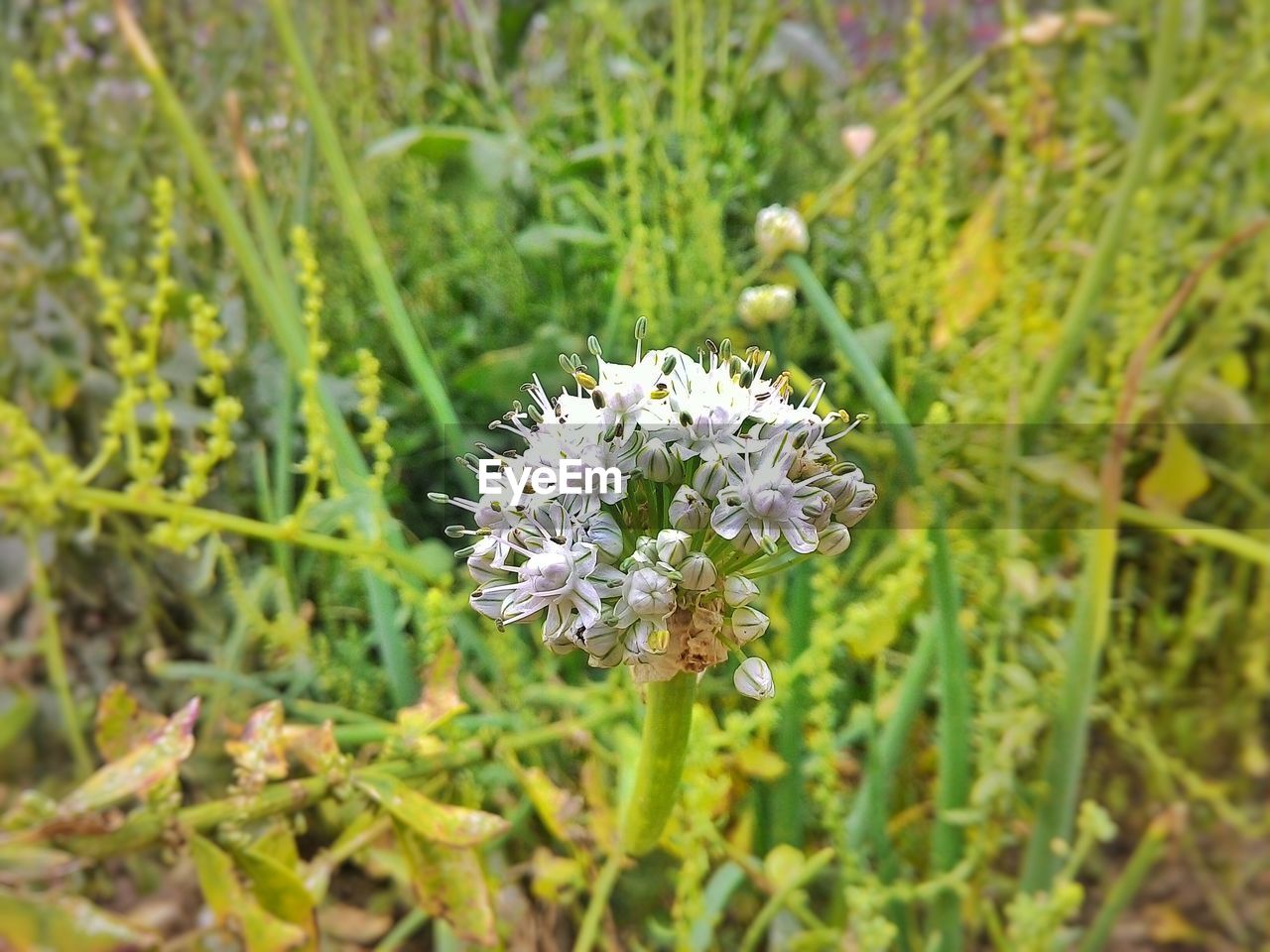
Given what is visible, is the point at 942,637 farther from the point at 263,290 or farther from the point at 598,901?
the point at 263,290

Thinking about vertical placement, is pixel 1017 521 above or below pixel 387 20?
below

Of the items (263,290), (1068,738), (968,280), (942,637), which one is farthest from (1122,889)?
(263,290)

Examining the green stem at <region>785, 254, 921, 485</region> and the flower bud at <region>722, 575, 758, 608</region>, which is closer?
the flower bud at <region>722, 575, 758, 608</region>

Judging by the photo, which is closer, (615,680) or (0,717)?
(615,680)

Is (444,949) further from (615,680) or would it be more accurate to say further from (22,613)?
(22,613)

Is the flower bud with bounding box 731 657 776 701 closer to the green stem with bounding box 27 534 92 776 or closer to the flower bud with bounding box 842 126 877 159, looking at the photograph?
the flower bud with bounding box 842 126 877 159

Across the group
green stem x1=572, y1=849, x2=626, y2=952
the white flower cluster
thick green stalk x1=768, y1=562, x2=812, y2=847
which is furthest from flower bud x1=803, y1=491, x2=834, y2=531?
green stem x1=572, y1=849, x2=626, y2=952

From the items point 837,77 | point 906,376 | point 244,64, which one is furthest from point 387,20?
point 906,376
